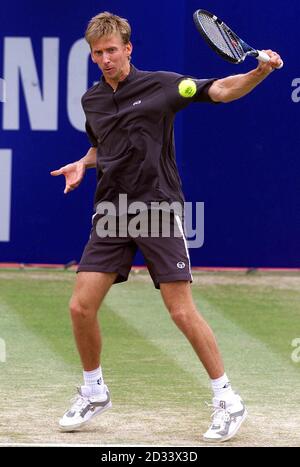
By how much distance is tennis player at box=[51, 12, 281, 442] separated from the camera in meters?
5.98

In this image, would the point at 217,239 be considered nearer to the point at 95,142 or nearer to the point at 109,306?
the point at 109,306

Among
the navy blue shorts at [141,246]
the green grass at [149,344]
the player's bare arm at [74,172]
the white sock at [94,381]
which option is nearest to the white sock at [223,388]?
the green grass at [149,344]

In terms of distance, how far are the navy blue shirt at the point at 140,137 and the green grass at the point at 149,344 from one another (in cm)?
113

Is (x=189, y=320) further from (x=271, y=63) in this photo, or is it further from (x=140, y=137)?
(x=271, y=63)

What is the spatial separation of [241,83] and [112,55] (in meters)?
0.64

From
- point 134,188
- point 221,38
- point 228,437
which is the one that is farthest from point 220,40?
point 228,437

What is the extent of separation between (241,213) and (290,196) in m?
0.41

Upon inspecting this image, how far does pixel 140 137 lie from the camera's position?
19.9ft

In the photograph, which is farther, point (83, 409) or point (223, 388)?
point (83, 409)

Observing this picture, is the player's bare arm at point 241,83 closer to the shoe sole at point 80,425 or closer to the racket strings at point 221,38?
the racket strings at point 221,38

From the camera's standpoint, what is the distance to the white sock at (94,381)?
20.5ft

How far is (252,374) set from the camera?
7.48m

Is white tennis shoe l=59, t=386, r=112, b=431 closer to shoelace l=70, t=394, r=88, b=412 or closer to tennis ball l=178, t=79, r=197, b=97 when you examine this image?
shoelace l=70, t=394, r=88, b=412
